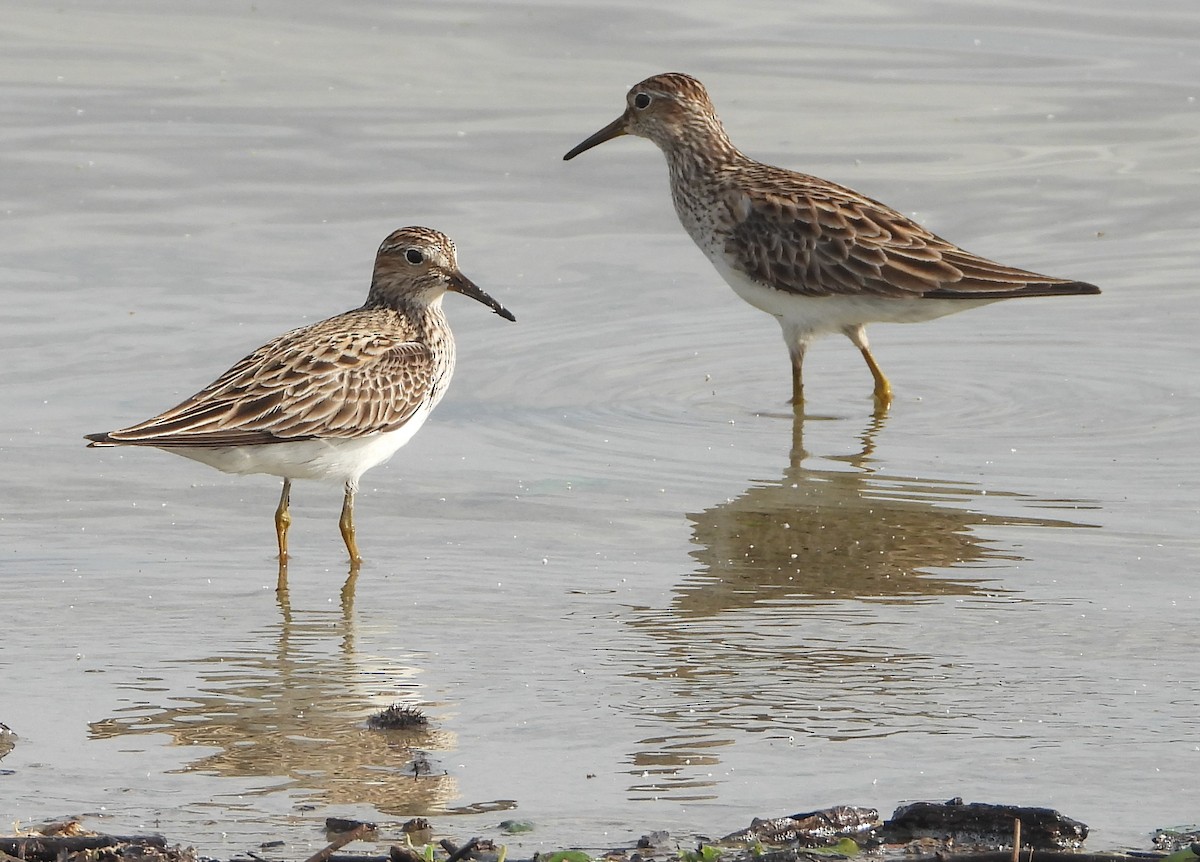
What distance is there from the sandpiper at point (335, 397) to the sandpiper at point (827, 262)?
260 centimetres

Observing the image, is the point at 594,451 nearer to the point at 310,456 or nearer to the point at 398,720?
the point at 310,456

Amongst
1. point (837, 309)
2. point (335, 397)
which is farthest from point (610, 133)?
point (335, 397)

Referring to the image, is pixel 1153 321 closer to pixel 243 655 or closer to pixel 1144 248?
pixel 1144 248

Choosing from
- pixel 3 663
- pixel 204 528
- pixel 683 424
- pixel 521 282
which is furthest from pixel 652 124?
pixel 3 663

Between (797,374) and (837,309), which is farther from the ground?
(837,309)

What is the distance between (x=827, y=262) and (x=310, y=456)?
4.08 m

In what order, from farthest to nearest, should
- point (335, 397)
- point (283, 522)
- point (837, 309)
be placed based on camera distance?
point (837, 309), point (335, 397), point (283, 522)

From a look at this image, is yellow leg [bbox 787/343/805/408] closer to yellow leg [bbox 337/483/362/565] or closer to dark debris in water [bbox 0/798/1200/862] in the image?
yellow leg [bbox 337/483/362/565]

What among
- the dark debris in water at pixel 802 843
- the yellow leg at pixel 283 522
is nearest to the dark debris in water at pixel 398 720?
the dark debris in water at pixel 802 843

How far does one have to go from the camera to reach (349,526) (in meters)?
8.34

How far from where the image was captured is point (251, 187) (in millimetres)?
14430

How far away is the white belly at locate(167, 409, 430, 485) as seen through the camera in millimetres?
8125

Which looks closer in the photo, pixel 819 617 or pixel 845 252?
pixel 819 617

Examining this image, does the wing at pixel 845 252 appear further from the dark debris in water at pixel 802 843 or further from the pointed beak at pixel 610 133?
the dark debris in water at pixel 802 843
